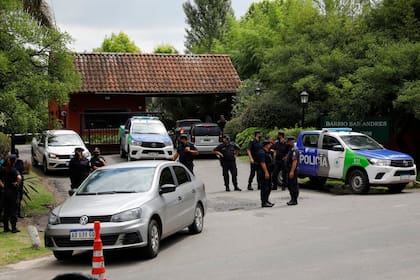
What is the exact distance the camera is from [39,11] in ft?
58.7

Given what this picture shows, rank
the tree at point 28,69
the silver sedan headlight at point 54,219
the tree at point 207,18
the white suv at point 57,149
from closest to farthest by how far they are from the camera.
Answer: the silver sedan headlight at point 54,219 < the tree at point 28,69 < the white suv at point 57,149 < the tree at point 207,18

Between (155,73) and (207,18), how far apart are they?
3637cm

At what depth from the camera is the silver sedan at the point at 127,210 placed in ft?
32.4

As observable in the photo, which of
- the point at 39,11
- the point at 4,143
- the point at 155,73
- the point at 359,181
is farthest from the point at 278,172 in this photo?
the point at 155,73

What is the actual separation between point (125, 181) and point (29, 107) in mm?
6488

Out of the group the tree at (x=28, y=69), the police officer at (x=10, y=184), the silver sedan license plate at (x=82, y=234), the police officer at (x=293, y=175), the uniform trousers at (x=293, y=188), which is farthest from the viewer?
the uniform trousers at (x=293, y=188)

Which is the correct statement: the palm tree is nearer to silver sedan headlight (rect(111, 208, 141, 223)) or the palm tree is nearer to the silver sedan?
the silver sedan

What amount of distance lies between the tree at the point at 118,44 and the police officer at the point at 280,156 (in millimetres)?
67182

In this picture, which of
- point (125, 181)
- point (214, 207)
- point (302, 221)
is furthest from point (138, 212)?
point (214, 207)

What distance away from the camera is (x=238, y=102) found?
36.8 metres

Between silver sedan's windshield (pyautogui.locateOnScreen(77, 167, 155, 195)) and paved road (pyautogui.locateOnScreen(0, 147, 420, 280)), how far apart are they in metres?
1.09

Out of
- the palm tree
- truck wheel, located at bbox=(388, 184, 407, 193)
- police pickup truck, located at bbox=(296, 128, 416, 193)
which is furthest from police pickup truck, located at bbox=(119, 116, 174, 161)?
truck wheel, located at bbox=(388, 184, 407, 193)

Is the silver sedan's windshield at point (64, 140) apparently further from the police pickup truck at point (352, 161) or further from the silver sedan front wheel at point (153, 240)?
the silver sedan front wheel at point (153, 240)

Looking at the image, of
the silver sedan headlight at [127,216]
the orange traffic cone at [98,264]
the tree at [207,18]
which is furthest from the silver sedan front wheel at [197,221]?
the tree at [207,18]
